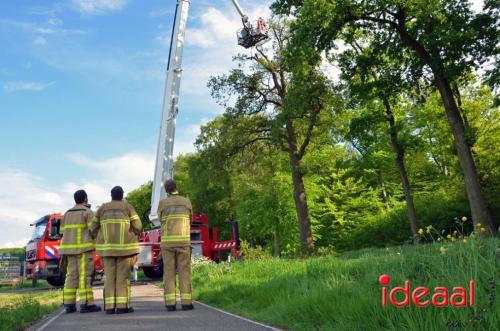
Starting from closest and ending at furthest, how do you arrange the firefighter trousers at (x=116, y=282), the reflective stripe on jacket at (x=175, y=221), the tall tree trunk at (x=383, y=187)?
the firefighter trousers at (x=116, y=282)
the reflective stripe on jacket at (x=175, y=221)
the tall tree trunk at (x=383, y=187)

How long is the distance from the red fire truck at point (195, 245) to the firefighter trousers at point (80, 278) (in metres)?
8.51

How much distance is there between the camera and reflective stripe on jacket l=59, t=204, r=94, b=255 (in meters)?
8.92

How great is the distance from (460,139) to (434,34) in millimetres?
4189

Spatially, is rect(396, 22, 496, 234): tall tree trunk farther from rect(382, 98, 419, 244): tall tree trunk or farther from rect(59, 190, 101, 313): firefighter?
rect(59, 190, 101, 313): firefighter

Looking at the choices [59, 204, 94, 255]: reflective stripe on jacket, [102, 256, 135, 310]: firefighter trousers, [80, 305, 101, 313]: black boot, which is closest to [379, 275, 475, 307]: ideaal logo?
[102, 256, 135, 310]: firefighter trousers

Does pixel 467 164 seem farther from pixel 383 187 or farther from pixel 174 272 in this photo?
pixel 383 187

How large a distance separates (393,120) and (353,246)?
13.2 metres

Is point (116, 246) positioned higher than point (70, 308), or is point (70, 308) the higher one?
point (116, 246)

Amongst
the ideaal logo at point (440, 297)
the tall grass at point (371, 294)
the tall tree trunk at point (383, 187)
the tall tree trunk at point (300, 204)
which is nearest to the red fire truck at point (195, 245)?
the tall tree trunk at point (300, 204)

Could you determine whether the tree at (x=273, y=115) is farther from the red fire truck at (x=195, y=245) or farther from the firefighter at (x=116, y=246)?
the firefighter at (x=116, y=246)

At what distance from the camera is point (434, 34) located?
65.0 ft


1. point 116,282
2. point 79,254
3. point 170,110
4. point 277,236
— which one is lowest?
point 116,282

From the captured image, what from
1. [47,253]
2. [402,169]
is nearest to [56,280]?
[47,253]

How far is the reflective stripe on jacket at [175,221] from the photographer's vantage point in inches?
332
